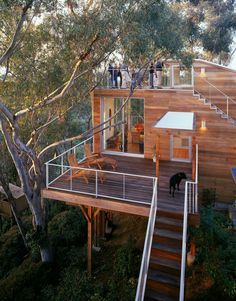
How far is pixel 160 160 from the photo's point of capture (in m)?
12.9

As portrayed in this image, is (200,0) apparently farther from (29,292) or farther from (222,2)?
(29,292)

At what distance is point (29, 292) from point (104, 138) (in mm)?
7058

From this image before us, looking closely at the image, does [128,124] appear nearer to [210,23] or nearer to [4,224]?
[4,224]

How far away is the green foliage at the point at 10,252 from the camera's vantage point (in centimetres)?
1269

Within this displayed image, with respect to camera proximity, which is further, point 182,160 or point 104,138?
point 104,138

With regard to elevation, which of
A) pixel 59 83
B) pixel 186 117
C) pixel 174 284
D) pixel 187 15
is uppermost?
pixel 187 15

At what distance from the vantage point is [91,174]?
11.1m

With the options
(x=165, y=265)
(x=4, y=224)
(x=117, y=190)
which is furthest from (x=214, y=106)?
(x=4, y=224)

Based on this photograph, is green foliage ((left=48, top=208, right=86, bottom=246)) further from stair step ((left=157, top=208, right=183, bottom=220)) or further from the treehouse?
stair step ((left=157, top=208, right=183, bottom=220))

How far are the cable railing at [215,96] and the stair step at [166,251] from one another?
22.2 ft

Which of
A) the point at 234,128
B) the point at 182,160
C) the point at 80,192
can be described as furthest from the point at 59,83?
the point at 234,128

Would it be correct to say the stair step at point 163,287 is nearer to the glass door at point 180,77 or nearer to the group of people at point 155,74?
the group of people at point 155,74

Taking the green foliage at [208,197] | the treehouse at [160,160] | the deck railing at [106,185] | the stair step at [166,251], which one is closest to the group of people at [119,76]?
the treehouse at [160,160]

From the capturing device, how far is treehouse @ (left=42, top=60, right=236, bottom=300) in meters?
7.72
